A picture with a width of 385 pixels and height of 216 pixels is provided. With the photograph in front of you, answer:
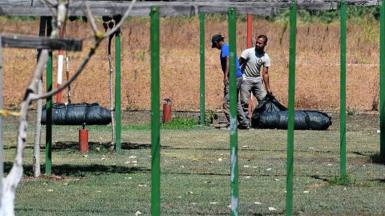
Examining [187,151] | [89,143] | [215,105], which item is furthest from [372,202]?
[215,105]

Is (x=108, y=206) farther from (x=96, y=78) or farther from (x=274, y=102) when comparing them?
(x=96, y=78)

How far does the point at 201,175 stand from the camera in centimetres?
1554

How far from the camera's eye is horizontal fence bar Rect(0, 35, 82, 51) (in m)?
8.11

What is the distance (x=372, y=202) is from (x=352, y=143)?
266 inches

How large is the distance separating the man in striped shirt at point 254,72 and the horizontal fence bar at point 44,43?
14.0m

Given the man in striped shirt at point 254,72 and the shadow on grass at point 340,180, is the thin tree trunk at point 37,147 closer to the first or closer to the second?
the shadow on grass at point 340,180

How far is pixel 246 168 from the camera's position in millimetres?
16359

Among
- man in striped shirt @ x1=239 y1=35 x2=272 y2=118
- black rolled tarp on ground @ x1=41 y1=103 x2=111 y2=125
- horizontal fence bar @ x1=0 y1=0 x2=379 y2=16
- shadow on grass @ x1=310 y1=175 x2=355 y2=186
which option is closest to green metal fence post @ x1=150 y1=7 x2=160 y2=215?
horizontal fence bar @ x1=0 y1=0 x2=379 y2=16

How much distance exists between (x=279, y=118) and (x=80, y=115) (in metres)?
3.57

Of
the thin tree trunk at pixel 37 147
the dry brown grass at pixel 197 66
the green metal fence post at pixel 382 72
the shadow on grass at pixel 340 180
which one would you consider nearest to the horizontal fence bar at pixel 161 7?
the thin tree trunk at pixel 37 147

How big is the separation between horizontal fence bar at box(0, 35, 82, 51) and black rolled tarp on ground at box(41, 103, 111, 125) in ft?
47.3

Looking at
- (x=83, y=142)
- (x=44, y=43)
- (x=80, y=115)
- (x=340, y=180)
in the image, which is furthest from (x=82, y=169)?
(x=44, y=43)

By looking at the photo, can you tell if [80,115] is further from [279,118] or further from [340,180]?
[340,180]

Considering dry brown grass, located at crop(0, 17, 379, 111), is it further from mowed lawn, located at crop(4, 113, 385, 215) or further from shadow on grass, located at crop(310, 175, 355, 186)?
shadow on grass, located at crop(310, 175, 355, 186)
